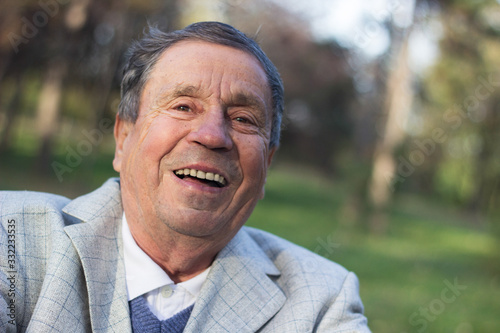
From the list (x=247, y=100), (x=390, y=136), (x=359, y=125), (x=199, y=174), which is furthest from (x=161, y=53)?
(x=359, y=125)

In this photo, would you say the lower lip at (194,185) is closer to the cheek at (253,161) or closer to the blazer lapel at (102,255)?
the cheek at (253,161)

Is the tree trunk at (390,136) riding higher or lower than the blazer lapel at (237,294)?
higher

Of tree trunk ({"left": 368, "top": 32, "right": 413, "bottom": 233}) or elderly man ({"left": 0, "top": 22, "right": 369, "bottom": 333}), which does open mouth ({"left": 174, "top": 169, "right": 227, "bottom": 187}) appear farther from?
tree trunk ({"left": 368, "top": 32, "right": 413, "bottom": 233})

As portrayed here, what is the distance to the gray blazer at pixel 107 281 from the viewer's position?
1653mm

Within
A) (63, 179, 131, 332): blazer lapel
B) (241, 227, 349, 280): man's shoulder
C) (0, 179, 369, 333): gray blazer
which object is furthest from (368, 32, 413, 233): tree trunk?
(63, 179, 131, 332): blazer lapel

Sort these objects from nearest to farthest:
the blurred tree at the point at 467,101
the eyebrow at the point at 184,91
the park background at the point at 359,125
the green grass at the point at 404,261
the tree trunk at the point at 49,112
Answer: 1. the eyebrow at the point at 184,91
2. the green grass at the point at 404,261
3. the park background at the point at 359,125
4. the tree trunk at the point at 49,112
5. the blurred tree at the point at 467,101

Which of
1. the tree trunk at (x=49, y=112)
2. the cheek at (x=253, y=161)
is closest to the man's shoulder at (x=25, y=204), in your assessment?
the cheek at (x=253, y=161)

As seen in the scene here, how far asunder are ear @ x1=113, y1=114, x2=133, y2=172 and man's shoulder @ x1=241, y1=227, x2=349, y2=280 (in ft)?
2.38

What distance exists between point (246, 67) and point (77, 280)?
1.02 metres

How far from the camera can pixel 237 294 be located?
6.64ft

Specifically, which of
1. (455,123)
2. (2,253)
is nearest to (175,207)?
(2,253)

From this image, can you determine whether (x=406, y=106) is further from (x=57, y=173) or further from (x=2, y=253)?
(x=2, y=253)

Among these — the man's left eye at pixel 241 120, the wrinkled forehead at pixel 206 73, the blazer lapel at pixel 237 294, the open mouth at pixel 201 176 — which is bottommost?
the blazer lapel at pixel 237 294

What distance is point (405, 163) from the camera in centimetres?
1391
